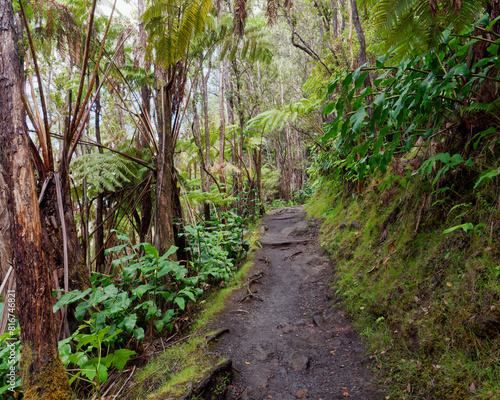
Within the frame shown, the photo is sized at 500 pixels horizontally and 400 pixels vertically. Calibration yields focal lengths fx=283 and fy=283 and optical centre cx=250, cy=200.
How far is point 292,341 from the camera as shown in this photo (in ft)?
10.3

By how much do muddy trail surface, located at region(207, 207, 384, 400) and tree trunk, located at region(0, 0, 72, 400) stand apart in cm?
136

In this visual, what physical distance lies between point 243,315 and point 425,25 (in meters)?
3.60

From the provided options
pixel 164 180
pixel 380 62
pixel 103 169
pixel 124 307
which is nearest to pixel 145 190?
pixel 164 180

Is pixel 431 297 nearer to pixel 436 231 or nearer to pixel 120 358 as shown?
pixel 436 231

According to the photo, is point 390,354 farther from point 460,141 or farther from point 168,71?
point 168,71

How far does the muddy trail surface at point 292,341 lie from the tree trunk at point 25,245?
136cm

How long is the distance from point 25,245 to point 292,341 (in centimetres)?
267

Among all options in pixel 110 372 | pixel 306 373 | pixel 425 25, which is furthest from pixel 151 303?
pixel 425 25

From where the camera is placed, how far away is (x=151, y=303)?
9.70 ft

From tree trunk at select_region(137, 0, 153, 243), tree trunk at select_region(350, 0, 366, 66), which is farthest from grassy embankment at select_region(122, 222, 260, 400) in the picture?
tree trunk at select_region(350, 0, 366, 66)

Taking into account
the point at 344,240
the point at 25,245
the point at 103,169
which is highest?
the point at 103,169

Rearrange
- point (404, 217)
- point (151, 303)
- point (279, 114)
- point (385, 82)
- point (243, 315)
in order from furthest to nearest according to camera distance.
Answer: point (279, 114) → point (243, 315) → point (404, 217) → point (151, 303) → point (385, 82)

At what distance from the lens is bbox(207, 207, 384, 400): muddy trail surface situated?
2.39m

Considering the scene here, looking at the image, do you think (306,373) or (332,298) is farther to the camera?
(332,298)
